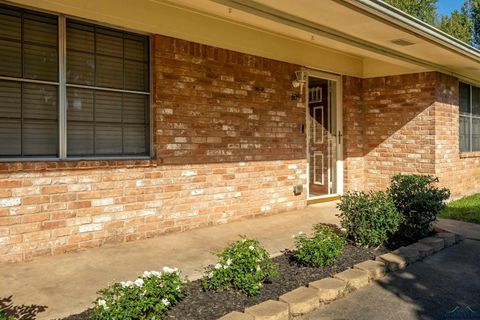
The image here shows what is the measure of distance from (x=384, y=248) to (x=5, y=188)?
3957 millimetres

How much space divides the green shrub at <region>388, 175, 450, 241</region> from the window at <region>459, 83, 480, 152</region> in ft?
16.3

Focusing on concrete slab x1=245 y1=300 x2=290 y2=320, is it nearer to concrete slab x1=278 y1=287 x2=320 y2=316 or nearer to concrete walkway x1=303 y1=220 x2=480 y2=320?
concrete slab x1=278 y1=287 x2=320 y2=316

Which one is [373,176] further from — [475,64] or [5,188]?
[5,188]

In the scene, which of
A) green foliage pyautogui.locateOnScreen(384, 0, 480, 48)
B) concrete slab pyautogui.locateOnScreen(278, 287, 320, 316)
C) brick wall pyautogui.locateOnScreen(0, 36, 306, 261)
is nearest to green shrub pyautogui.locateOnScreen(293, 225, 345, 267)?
concrete slab pyautogui.locateOnScreen(278, 287, 320, 316)

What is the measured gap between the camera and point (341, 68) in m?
7.70

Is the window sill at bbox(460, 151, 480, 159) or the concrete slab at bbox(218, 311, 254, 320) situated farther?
the window sill at bbox(460, 151, 480, 159)

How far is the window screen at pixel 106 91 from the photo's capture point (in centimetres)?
442

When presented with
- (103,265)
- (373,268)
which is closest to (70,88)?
(103,265)

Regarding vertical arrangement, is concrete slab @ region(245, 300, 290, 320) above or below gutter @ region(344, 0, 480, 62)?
below

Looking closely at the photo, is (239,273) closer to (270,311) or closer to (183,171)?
(270,311)

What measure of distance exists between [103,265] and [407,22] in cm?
472

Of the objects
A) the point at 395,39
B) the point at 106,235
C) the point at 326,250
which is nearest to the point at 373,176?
the point at 395,39

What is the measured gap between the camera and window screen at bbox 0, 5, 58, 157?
3.98m

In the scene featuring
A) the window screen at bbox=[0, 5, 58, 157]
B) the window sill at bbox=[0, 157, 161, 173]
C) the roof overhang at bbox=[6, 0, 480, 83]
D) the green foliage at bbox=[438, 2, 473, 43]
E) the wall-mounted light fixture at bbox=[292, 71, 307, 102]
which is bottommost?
the window sill at bbox=[0, 157, 161, 173]
